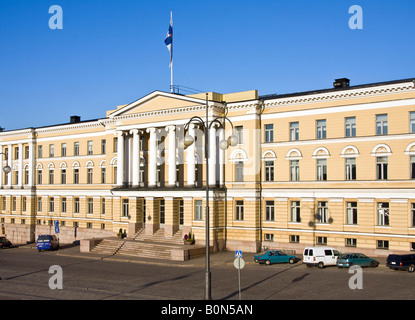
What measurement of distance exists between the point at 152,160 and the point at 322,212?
1926 cm

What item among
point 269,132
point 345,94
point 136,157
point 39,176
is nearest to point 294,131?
point 269,132

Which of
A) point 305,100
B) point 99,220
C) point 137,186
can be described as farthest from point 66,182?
point 305,100

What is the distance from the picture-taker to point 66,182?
67375mm

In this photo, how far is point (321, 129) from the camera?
150ft

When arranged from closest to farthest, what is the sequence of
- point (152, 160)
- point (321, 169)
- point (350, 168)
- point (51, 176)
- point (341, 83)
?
point (350, 168) < point (321, 169) < point (341, 83) < point (152, 160) < point (51, 176)

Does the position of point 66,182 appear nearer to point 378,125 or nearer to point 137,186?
point 137,186

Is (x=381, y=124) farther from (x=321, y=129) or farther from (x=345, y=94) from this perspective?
(x=321, y=129)

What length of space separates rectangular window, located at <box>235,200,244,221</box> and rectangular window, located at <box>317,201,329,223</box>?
7.66m

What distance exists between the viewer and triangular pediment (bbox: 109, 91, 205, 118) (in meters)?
50.3

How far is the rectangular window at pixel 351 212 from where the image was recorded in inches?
1721

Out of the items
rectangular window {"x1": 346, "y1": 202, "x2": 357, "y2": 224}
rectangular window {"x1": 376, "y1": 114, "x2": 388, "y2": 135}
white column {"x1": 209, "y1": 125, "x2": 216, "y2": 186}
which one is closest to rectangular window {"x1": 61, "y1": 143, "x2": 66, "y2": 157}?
white column {"x1": 209, "y1": 125, "x2": 216, "y2": 186}

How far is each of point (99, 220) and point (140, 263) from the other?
18.7m

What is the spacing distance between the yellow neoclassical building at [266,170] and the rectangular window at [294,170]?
96 mm
